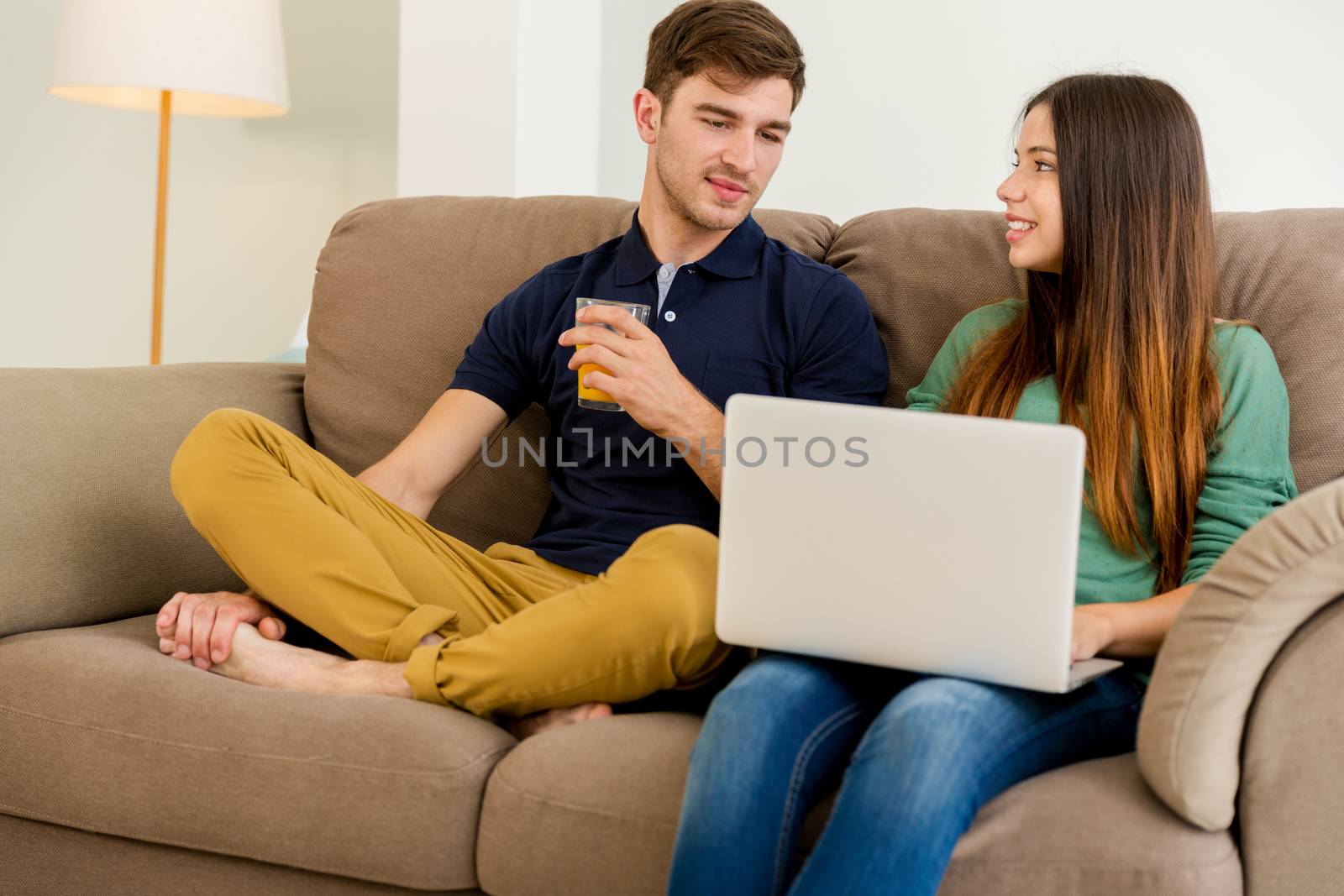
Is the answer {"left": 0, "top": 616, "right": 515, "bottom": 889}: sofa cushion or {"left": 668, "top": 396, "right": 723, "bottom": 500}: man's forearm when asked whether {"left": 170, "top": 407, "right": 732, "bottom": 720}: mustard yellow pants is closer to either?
{"left": 0, "top": 616, "right": 515, "bottom": 889}: sofa cushion

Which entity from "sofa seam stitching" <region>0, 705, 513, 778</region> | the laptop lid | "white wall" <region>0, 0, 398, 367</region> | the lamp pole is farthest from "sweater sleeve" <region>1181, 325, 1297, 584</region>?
"white wall" <region>0, 0, 398, 367</region>

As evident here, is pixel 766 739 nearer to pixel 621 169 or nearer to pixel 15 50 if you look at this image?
pixel 621 169

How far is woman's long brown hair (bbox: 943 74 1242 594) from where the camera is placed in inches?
57.6

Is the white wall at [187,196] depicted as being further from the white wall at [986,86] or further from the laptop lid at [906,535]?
the laptop lid at [906,535]

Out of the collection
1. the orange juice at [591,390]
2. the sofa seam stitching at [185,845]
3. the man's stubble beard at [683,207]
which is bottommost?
the sofa seam stitching at [185,845]

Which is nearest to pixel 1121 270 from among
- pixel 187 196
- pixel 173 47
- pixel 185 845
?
pixel 185 845

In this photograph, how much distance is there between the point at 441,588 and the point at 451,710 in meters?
0.23

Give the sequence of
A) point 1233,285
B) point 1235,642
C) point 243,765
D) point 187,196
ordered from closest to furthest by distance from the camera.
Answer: point 1235,642
point 243,765
point 1233,285
point 187,196

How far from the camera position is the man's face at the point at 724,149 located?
5.75 ft

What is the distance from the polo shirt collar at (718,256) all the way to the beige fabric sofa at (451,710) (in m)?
0.13

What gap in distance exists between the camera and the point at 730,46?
1.74 metres

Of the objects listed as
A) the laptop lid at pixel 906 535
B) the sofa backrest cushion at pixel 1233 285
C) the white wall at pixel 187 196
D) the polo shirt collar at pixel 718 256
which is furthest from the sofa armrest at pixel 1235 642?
the white wall at pixel 187 196

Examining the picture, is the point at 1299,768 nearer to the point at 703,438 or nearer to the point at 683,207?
the point at 703,438

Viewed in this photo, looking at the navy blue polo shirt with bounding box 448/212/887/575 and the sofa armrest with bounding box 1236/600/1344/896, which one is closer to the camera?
the sofa armrest with bounding box 1236/600/1344/896
